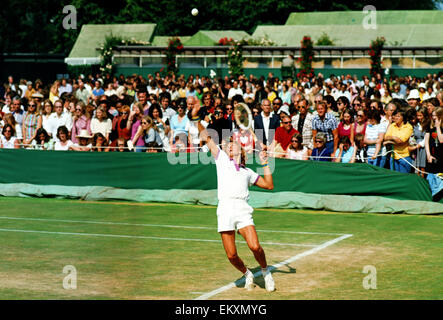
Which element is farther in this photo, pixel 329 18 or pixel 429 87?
pixel 329 18

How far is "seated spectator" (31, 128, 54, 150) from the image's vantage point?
20.7 m

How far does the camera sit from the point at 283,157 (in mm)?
18250

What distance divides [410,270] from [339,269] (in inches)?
39.9

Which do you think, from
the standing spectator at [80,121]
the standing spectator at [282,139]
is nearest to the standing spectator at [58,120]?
the standing spectator at [80,121]

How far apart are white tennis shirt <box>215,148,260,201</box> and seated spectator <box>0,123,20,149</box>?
1213 centimetres

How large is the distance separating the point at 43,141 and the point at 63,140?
1.00 m

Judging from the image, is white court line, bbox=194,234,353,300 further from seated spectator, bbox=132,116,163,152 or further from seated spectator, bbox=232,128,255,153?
seated spectator, bbox=132,116,163,152

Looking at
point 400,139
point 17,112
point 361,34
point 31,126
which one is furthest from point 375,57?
point 400,139

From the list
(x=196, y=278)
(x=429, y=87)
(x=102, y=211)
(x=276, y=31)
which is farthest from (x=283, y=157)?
(x=276, y=31)

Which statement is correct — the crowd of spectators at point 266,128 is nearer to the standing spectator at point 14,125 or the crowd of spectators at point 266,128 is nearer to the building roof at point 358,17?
the standing spectator at point 14,125

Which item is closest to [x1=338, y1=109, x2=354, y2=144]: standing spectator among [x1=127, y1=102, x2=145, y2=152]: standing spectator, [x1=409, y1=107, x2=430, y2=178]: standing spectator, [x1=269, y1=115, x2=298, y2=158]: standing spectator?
[x1=269, y1=115, x2=298, y2=158]: standing spectator
